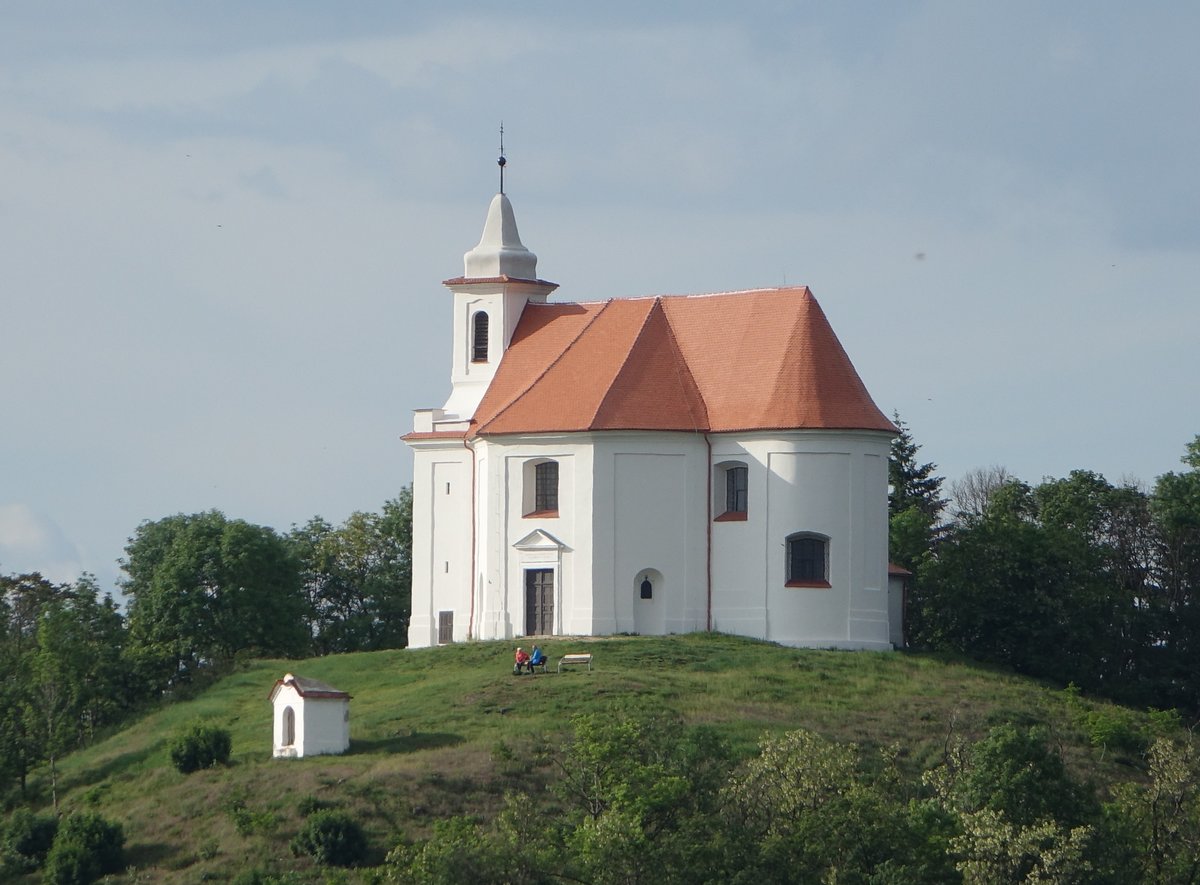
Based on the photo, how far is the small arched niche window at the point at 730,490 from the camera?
60125 mm

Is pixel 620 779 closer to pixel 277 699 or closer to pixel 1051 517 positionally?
pixel 277 699

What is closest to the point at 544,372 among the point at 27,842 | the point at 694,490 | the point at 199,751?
the point at 694,490

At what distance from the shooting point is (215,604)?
65688 millimetres

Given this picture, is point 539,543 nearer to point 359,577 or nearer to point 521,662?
point 521,662

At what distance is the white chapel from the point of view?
59062 mm

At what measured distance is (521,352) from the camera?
212ft

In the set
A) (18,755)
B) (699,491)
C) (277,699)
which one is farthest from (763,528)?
(18,755)

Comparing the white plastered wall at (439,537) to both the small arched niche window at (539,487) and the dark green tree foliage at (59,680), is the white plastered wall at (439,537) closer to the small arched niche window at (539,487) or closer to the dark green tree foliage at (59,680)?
the small arched niche window at (539,487)

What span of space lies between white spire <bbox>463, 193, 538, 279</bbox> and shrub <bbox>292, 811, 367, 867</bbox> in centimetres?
2576

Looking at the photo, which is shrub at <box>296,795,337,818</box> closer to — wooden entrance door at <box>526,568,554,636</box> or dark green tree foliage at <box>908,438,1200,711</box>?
wooden entrance door at <box>526,568,554,636</box>

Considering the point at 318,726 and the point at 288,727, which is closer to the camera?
the point at 318,726

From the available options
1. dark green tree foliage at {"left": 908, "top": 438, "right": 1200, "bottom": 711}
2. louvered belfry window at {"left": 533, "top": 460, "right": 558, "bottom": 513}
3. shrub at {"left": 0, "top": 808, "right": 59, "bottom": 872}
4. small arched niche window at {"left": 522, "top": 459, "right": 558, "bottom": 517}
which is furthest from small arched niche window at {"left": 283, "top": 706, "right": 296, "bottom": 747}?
dark green tree foliage at {"left": 908, "top": 438, "right": 1200, "bottom": 711}

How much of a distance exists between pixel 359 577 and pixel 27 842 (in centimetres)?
3213

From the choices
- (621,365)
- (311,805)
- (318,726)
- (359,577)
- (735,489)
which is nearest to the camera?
(311,805)
